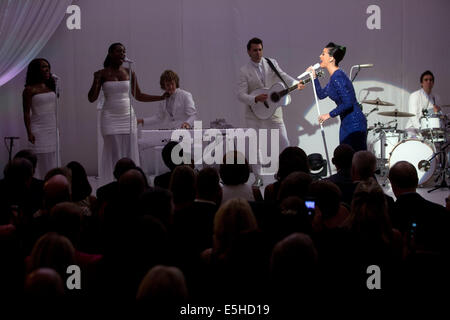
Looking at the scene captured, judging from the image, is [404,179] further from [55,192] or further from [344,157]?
[55,192]

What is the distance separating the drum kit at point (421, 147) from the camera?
8.41 m

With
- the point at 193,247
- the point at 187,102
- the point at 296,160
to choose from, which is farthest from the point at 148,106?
the point at 193,247

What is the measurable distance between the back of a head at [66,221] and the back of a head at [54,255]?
43 cm

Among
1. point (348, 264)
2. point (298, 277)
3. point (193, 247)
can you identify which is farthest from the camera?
point (193, 247)

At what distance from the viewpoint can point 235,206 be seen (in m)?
2.88

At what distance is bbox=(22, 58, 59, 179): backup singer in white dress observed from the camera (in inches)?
266

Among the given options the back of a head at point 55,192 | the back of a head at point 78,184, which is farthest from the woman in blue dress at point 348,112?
the back of a head at point 55,192

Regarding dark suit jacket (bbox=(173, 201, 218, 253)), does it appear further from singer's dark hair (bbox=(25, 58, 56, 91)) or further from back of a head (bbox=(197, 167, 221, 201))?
singer's dark hair (bbox=(25, 58, 56, 91))

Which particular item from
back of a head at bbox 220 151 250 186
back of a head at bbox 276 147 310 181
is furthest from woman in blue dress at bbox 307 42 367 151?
back of a head at bbox 220 151 250 186

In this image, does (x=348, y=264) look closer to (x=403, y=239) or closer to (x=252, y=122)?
(x=403, y=239)

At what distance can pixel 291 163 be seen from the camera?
464 cm
